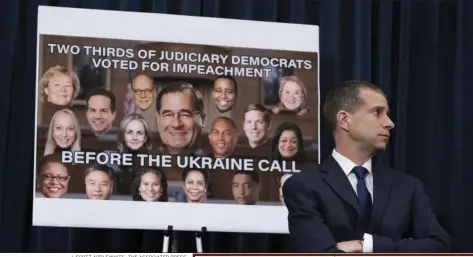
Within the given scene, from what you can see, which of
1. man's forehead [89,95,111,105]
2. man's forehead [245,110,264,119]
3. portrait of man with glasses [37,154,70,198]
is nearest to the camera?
portrait of man with glasses [37,154,70,198]

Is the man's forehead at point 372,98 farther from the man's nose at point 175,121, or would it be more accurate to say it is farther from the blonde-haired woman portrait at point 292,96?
the man's nose at point 175,121

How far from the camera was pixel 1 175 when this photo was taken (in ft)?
12.9

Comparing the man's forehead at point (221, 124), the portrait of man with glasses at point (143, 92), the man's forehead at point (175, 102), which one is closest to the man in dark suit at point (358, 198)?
the man's forehead at point (221, 124)

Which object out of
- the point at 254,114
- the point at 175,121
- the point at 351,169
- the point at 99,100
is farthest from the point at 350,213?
the point at 99,100

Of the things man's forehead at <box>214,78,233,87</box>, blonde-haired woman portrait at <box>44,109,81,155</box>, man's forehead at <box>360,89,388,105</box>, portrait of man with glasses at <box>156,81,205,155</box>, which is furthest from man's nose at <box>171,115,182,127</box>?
man's forehead at <box>360,89,388,105</box>

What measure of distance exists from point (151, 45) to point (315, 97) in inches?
27.1

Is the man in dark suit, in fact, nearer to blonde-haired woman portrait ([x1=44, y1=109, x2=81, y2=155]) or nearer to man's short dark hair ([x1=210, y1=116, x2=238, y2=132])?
man's short dark hair ([x1=210, y1=116, x2=238, y2=132])

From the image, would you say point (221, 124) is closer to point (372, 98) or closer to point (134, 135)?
point (134, 135)

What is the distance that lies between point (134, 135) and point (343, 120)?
81 centimetres

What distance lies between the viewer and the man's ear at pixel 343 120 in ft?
11.4

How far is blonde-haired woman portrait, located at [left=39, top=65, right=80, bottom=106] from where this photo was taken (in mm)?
3672

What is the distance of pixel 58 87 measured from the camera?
3688 millimetres

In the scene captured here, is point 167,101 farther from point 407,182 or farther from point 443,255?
point 443,255

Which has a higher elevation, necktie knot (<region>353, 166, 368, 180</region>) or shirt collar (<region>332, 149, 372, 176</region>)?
shirt collar (<region>332, 149, 372, 176</region>)
